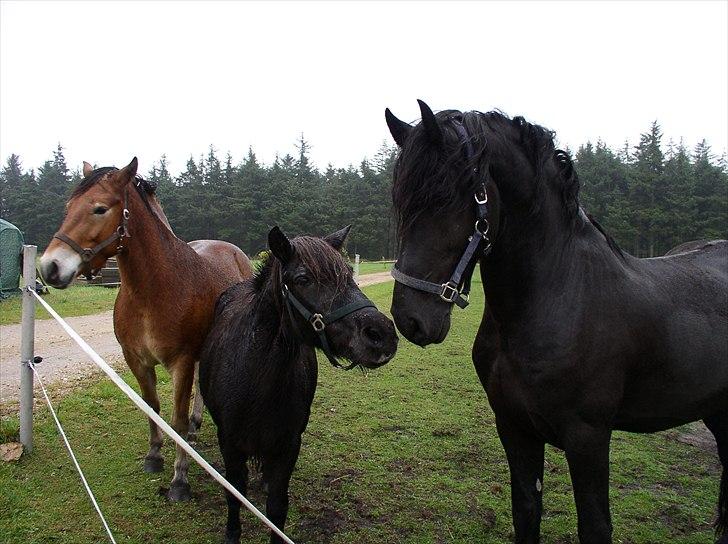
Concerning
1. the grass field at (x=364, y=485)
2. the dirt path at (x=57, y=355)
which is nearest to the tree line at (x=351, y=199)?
the dirt path at (x=57, y=355)

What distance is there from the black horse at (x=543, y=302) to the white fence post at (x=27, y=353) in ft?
12.6

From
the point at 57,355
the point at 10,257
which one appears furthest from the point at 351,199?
the point at 57,355

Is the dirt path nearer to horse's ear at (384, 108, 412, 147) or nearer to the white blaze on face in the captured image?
the white blaze on face

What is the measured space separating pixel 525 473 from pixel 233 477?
179 centimetres

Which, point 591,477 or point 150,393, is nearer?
point 591,477

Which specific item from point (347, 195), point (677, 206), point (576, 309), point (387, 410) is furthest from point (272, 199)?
point (576, 309)

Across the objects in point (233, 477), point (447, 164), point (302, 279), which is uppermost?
point (447, 164)

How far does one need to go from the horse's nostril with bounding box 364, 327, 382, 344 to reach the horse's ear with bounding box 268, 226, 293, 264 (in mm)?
671

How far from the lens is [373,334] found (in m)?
2.43

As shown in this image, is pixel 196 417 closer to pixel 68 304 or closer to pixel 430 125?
pixel 430 125

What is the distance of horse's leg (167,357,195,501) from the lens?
12.4 feet

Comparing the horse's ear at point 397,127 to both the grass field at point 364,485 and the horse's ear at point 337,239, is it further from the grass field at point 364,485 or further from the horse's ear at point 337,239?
the grass field at point 364,485

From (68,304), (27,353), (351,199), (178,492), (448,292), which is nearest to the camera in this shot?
(448,292)

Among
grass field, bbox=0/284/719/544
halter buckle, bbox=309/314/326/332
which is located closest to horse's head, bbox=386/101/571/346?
halter buckle, bbox=309/314/326/332
